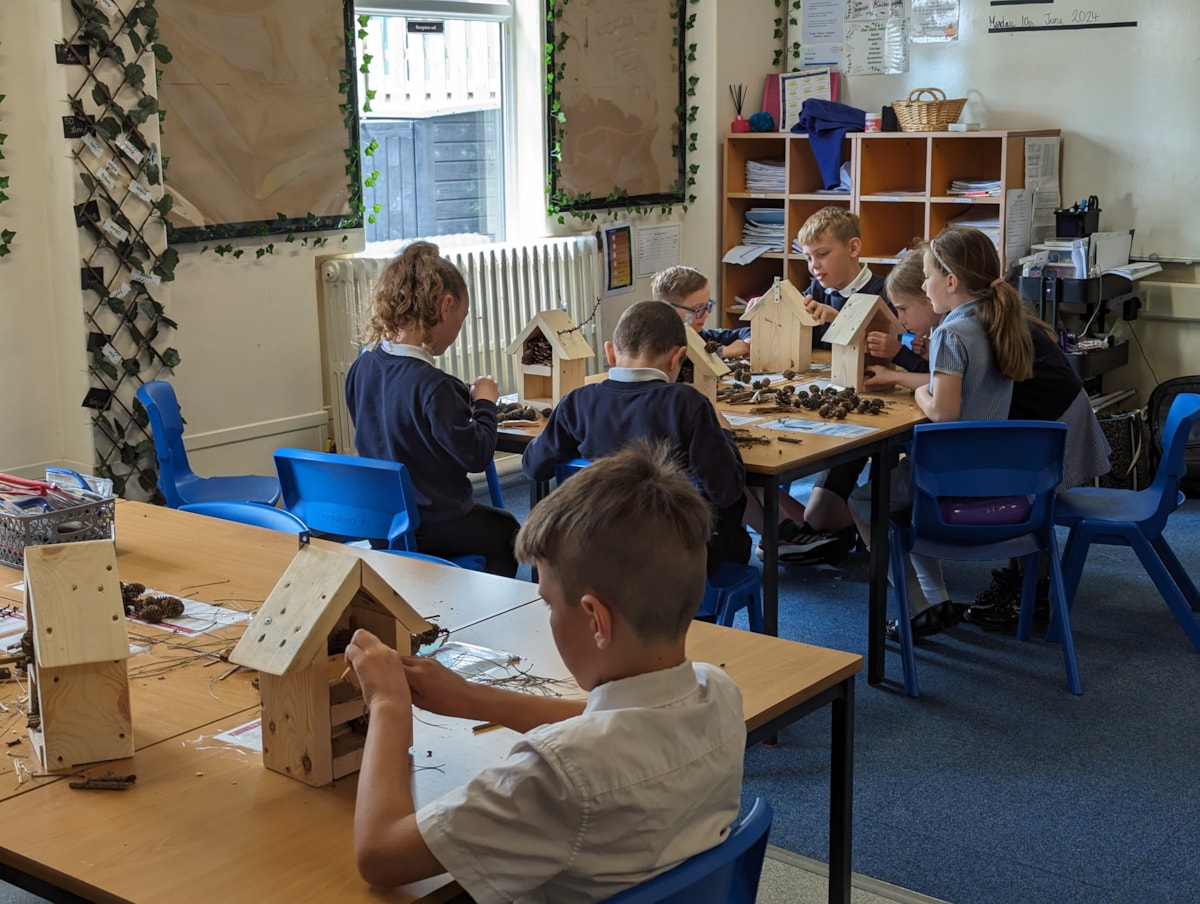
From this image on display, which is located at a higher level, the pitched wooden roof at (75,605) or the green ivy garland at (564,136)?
the green ivy garland at (564,136)

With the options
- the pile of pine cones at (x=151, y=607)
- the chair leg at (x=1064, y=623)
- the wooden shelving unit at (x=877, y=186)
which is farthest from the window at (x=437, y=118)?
the pile of pine cones at (x=151, y=607)

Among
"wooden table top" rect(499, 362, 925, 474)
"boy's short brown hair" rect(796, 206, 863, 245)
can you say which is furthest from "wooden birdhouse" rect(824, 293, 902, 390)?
"boy's short brown hair" rect(796, 206, 863, 245)

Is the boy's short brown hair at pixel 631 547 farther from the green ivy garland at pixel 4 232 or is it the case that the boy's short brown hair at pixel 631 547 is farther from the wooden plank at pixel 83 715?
the green ivy garland at pixel 4 232

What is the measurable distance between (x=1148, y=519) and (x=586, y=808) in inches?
115

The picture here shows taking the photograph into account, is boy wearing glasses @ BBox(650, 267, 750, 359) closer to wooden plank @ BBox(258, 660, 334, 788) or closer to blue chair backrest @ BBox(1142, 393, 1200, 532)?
blue chair backrest @ BBox(1142, 393, 1200, 532)

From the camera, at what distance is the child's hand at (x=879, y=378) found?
4184 millimetres

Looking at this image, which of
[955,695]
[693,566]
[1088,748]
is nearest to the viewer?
[693,566]

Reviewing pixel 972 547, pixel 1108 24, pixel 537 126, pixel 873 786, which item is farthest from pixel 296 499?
pixel 1108 24

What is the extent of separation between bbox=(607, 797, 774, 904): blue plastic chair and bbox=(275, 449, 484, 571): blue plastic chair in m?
1.62

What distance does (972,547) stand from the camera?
11.9ft

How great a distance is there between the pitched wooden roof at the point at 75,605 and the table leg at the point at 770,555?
1.89 m

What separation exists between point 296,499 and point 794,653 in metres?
1.55

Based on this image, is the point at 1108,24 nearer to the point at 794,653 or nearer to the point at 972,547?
the point at 972,547

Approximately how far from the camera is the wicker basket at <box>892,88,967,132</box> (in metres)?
6.04
